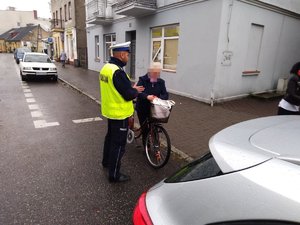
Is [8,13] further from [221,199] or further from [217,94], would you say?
[221,199]

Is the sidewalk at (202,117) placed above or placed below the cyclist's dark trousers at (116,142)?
below

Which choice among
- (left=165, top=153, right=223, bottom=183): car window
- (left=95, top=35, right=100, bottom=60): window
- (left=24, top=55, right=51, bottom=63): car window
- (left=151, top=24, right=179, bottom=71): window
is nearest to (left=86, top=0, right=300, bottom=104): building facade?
(left=151, top=24, right=179, bottom=71): window

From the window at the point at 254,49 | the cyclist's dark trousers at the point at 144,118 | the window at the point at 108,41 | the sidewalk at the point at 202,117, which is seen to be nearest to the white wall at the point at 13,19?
the window at the point at 108,41

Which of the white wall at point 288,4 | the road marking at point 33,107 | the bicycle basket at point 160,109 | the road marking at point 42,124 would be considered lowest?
the road marking at point 33,107

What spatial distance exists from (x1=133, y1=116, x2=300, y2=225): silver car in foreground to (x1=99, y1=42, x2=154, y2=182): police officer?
1.82 m

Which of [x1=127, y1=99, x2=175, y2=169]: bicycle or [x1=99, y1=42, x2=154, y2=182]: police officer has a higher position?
[x1=99, y1=42, x2=154, y2=182]: police officer

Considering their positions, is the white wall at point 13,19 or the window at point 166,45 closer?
the window at point 166,45

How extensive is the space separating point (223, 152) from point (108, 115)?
229 cm

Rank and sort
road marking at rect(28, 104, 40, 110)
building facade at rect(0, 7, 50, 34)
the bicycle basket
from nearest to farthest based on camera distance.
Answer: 1. the bicycle basket
2. road marking at rect(28, 104, 40, 110)
3. building facade at rect(0, 7, 50, 34)

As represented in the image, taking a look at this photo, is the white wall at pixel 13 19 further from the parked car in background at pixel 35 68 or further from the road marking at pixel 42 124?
the road marking at pixel 42 124

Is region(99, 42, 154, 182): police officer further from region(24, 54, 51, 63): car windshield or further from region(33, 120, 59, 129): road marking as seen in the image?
region(24, 54, 51, 63): car windshield

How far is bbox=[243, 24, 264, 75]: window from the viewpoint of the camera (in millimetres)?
9203

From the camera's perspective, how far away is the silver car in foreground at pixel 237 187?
2.83ft

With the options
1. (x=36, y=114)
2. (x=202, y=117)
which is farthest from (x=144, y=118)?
(x=36, y=114)
